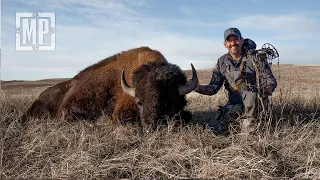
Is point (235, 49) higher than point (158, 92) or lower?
higher

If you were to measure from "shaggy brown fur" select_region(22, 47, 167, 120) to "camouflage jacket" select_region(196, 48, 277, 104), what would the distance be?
1151 millimetres

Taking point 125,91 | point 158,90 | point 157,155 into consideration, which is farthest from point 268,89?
point 157,155

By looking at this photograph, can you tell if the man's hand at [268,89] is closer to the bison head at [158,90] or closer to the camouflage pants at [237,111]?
the camouflage pants at [237,111]

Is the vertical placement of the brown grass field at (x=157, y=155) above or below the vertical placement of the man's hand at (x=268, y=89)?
below

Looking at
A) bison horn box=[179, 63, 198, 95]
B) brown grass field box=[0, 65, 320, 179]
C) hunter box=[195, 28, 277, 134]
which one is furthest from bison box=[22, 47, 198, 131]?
hunter box=[195, 28, 277, 134]

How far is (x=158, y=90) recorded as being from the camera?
21.5 ft

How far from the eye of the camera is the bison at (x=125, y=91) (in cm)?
660

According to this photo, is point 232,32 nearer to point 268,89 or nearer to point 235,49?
point 235,49

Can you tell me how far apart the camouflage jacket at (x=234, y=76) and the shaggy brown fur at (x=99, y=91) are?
1.15m

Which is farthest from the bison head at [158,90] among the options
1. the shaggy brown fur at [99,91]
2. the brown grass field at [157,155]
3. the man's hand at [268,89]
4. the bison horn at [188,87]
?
the man's hand at [268,89]

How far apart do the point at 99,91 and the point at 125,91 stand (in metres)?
1.32

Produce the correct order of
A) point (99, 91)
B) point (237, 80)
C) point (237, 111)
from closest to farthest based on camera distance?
point (237, 111), point (237, 80), point (99, 91)

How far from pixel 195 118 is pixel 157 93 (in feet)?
8.78

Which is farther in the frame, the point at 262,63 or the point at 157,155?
the point at 262,63
